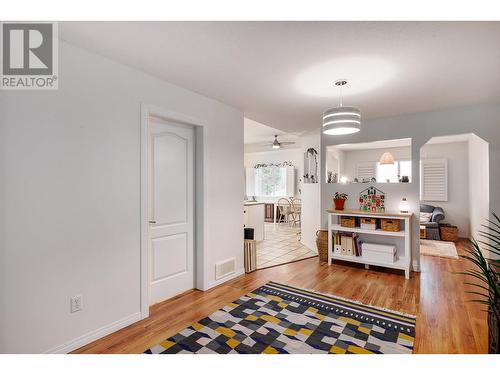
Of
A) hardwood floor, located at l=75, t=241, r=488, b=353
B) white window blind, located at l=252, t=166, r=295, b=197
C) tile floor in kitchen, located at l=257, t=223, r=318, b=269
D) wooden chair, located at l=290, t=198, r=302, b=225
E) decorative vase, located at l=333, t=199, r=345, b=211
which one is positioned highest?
white window blind, located at l=252, t=166, r=295, b=197

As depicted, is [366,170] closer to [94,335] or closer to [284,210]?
[284,210]

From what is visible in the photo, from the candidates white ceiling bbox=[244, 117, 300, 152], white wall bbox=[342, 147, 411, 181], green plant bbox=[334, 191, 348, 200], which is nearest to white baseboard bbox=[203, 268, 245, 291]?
green plant bbox=[334, 191, 348, 200]

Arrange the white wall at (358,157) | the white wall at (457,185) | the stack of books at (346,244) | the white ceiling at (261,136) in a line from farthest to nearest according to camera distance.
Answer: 1. the white wall at (358,157)
2. the white wall at (457,185)
3. the white ceiling at (261,136)
4. the stack of books at (346,244)

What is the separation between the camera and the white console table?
12.6 feet

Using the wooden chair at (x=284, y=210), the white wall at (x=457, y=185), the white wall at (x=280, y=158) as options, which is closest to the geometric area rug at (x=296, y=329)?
the white wall at (x=457, y=185)

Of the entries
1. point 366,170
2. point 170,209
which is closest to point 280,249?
point 170,209

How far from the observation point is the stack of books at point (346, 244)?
14.0 ft

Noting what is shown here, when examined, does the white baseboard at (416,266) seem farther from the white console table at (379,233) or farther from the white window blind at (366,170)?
the white window blind at (366,170)

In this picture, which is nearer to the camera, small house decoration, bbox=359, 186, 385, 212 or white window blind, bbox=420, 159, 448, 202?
small house decoration, bbox=359, 186, 385, 212

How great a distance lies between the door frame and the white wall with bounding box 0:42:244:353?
6cm

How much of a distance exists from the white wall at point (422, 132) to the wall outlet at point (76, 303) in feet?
12.4

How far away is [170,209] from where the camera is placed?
313 cm

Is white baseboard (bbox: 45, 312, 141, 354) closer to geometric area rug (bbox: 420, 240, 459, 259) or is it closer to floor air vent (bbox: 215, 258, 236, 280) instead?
floor air vent (bbox: 215, 258, 236, 280)
